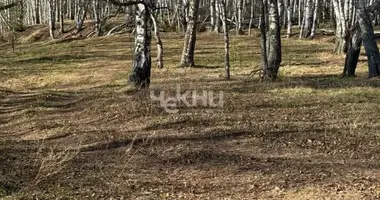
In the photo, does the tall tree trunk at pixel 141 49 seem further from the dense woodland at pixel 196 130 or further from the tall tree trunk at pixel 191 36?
the tall tree trunk at pixel 191 36

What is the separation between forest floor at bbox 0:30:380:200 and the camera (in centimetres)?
627

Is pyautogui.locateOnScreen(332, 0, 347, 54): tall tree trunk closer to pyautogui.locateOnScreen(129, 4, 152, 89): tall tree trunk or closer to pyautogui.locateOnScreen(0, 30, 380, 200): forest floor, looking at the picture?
pyautogui.locateOnScreen(0, 30, 380, 200): forest floor

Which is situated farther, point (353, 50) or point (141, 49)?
point (353, 50)

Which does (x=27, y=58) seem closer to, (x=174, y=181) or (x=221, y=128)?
(x=221, y=128)

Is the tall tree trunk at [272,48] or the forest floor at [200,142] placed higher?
the tall tree trunk at [272,48]

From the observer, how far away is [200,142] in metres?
8.87

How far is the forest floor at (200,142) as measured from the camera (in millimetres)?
6266

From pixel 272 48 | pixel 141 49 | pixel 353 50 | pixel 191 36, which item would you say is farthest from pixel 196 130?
pixel 191 36

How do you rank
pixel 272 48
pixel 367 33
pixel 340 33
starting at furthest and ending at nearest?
pixel 340 33 < pixel 272 48 < pixel 367 33

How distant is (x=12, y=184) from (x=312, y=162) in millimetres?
3887

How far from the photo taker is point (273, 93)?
551 inches

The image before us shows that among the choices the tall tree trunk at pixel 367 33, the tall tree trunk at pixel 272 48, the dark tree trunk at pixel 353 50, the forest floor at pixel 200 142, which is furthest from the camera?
the dark tree trunk at pixel 353 50

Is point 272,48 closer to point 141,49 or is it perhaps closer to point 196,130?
point 141,49

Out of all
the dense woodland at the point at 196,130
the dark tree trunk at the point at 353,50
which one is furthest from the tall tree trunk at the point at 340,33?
the dark tree trunk at the point at 353,50
